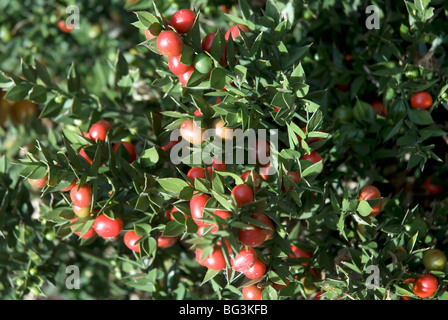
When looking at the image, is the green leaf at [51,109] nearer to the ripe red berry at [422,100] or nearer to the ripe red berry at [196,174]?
the ripe red berry at [196,174]

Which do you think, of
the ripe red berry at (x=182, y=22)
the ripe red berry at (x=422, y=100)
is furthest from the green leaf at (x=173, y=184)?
the ripe red berry at (x=422, y=100)

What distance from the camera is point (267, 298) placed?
43.6 inches

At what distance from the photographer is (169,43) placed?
2.83 ft

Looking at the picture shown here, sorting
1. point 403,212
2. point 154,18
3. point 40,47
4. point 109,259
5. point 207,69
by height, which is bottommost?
point 109,259

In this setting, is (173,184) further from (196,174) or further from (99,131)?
(99,131)

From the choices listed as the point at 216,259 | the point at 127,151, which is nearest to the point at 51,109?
the point at 127,151

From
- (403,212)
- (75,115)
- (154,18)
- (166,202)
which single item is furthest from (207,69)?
(403,212)

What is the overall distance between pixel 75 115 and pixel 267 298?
2.56 ft

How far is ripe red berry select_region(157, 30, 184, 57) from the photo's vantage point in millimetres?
862

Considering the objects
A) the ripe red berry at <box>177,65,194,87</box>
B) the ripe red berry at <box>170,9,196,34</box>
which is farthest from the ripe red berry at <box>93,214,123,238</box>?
the ripe red berry at <box>170,9,196,34</box>

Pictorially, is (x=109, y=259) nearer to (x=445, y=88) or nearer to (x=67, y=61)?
(x=67, y=61)

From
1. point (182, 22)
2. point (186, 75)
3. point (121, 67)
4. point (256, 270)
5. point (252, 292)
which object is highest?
point (182, 22)

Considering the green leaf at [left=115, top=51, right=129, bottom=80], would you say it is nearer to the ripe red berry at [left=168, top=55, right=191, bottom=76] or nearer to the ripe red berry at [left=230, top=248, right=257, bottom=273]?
the ripe red berry at [left=168, top=55, right=191, bottom=76]

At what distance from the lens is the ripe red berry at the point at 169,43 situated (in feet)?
2.83
